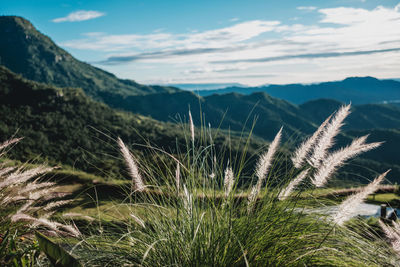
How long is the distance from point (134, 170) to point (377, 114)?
213488 millimetres

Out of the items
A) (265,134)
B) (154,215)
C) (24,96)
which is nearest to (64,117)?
(24,96)

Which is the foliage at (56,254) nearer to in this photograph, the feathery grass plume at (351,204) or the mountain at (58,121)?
the feathery grass plume at (351,204)

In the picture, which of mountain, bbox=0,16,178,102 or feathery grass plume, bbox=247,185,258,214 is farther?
mountain, bbox=0,16,178,102

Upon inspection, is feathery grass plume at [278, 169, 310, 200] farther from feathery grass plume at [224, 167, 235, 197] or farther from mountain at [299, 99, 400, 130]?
mountain at [299, 99, 400, 130]

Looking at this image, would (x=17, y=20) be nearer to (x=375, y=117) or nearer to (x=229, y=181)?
(x=229, y=181)

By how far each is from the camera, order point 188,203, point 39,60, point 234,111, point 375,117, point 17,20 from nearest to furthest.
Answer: point 188,203
point 39,60
point 17,20
point 375,117
point 234,111

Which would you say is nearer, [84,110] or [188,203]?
[188,203]

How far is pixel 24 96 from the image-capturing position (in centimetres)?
7212

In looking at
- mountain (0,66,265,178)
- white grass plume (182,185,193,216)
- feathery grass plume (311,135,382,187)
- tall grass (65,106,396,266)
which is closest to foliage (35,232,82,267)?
tall grass (65,106,396,266)

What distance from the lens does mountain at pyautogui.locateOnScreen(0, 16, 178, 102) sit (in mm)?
153000

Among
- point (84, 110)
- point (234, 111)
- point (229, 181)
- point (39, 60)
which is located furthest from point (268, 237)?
point (234, 111)

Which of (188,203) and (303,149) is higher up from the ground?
(303,149)

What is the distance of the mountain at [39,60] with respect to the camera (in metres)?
153

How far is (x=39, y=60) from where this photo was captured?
518 feet
